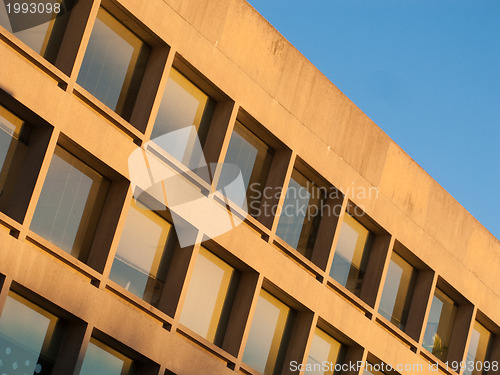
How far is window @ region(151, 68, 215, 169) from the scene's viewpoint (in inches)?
788

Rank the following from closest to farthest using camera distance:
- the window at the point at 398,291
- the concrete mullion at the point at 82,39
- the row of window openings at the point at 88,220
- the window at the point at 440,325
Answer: the row of window openings at the point at 88,220 < the concrete mullion at the point at 82,39 < the window at the point at 398,291 < the window at the point at 440,325

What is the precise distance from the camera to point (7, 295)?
16.7 meters

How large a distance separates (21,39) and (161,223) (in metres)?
4.80

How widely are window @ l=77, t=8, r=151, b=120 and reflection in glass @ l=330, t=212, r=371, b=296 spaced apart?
284 inches

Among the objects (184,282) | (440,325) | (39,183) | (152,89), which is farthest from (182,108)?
(440,325)

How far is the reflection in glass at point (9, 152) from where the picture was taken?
1709cm

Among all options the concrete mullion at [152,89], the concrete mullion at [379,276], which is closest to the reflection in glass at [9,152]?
the concrete mullion at [152,89]

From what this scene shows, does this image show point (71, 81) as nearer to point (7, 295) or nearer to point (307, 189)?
point (7, 295)

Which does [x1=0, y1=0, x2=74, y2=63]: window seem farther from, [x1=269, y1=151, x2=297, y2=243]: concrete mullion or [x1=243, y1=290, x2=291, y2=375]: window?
[x1=243, y1=290, x2=291, y2=375]: window

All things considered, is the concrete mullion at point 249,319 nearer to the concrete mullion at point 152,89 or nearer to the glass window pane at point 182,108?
the glass window pane at point 182,108

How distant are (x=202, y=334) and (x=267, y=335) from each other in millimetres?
2230

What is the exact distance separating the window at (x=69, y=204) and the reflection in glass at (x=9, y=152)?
64cm

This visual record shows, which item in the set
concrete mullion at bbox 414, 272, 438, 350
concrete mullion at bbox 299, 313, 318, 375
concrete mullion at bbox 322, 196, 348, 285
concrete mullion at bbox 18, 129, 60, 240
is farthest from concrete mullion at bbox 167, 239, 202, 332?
concrete mullion at bbox 414, 272, 438, 350

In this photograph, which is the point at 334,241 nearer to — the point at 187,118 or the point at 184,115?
the point at 187,118
